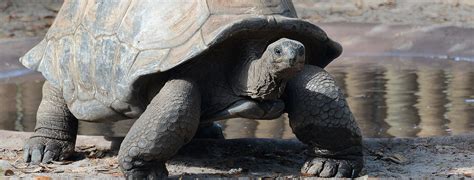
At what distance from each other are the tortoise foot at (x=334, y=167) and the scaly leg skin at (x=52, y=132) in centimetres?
136

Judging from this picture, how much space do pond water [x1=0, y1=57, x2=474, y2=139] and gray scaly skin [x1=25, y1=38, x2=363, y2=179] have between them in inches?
68.7

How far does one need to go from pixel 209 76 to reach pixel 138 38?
39 cm

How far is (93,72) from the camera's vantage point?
5305 mm

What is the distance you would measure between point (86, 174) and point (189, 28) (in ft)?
2.80

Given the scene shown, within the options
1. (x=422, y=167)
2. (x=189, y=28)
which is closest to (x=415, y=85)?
(x=422, y=167)

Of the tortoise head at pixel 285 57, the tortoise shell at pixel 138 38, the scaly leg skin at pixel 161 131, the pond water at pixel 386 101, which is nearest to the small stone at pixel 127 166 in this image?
the scaly leg skin at pixel 161 131

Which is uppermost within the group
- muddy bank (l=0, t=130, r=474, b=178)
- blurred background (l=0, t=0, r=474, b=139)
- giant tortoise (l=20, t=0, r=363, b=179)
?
giant tortoise (l=20, t=0, r=363, b=179)

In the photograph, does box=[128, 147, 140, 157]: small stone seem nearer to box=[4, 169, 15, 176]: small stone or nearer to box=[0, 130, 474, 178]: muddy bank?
box=[0, 130, 474, 178]: muddy bank

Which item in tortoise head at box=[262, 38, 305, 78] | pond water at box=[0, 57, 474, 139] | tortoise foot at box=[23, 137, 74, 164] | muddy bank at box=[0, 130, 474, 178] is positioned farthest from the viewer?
pond water at box=[0, 57, 474, 139]

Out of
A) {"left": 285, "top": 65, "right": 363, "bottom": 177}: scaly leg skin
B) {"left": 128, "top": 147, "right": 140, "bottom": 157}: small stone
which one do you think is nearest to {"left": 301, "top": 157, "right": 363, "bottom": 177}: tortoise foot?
{"left": 285, "top": 65, "right": 363, "bottom": 177}: scaly leg skin

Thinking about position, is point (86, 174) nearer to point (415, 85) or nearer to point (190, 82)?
point (190, 82)

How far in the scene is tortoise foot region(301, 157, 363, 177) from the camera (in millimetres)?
4965

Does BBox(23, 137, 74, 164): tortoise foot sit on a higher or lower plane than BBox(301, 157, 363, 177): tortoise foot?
lower

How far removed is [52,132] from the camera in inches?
223
